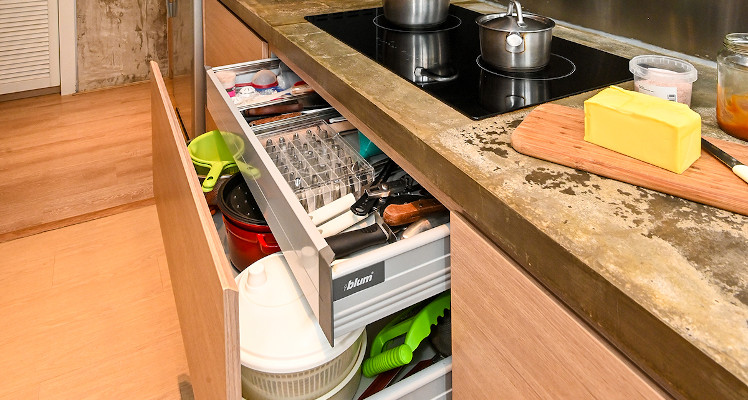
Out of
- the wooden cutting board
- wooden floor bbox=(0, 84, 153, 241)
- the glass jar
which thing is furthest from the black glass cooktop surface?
wooden floor bbox=(0, 84, 153, 241)

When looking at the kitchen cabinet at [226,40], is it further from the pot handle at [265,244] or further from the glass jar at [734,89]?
the glass jar at [734,89]

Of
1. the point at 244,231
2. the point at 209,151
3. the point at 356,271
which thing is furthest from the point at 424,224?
the point at 209,151

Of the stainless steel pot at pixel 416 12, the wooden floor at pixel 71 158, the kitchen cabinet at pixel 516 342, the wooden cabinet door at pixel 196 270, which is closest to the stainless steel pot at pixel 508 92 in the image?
the kitchen cabinet at pixel 516 342

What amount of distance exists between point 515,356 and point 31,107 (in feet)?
11.3

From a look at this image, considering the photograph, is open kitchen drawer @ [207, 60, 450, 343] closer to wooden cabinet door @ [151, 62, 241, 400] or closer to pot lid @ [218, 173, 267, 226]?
wooden cabinet door @ [151, 62, 241, 400]

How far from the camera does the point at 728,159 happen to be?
711 millimetres

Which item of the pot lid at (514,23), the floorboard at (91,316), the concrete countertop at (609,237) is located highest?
the pot lid at (514,23)

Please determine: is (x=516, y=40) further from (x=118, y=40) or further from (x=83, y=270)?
(x=118, y=40)

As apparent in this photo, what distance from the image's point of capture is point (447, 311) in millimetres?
1137

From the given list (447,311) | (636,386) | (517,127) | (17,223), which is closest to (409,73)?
(517,127)

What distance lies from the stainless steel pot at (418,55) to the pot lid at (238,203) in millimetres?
433

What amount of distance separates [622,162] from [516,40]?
42 cm

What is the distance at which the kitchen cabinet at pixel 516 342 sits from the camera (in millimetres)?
598

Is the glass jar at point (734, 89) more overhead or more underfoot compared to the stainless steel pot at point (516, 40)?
more underfoot
